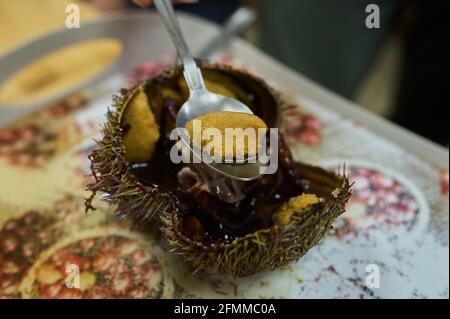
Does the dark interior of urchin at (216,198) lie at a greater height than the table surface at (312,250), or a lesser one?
greater

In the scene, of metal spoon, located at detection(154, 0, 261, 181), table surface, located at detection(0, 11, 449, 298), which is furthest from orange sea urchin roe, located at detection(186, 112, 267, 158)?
table surface, located at detection(0, 11, 449, 298)

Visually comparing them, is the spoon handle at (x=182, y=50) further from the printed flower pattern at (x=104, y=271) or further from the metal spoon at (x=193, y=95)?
the printed flower pattern at (x=104, y=271)

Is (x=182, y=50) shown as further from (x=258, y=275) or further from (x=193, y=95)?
(x=258, y=275)

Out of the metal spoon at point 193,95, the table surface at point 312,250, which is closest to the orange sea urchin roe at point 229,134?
the metal spoon at point 193,95

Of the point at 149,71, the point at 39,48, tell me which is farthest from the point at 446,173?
the point at 39,48

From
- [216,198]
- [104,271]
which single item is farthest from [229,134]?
[104,271]
